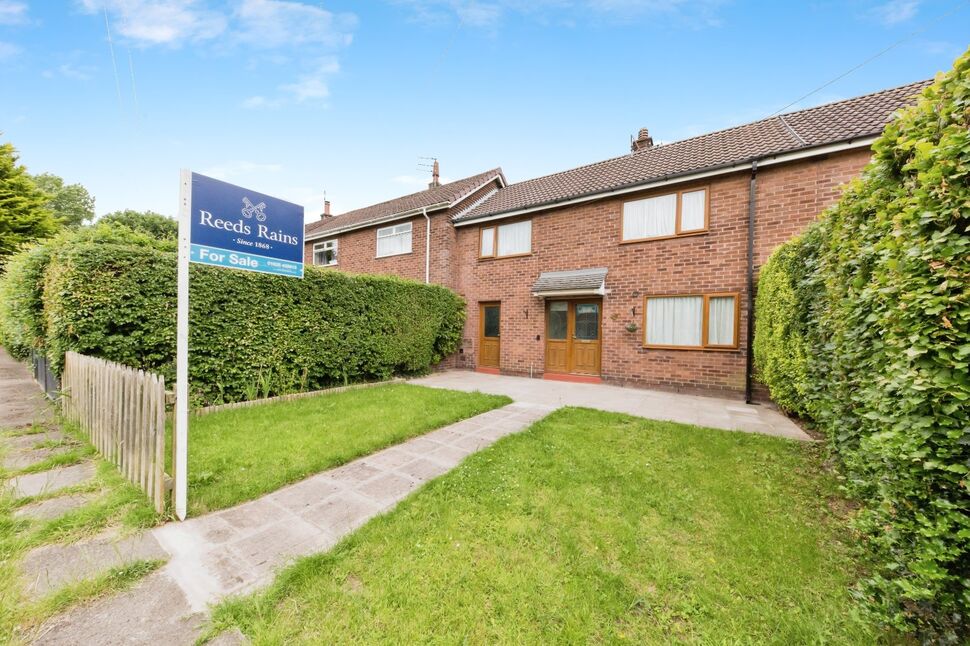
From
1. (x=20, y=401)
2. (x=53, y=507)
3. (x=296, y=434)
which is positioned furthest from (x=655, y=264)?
(x=20, y=401)

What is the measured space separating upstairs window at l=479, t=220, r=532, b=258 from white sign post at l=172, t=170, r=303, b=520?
27.5 feet

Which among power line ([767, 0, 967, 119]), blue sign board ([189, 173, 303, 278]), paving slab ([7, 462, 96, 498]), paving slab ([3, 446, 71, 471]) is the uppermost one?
power line ([767, 0, 967, 119])

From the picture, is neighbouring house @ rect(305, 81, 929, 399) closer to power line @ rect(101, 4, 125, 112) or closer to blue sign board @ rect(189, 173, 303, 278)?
blue sign board @ rect(189, 173, 303, 278)

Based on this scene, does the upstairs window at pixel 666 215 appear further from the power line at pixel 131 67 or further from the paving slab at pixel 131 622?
the power line at pixel 131 67

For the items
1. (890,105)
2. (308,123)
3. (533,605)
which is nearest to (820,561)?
(533,605)

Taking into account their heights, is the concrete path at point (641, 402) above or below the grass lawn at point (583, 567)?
below

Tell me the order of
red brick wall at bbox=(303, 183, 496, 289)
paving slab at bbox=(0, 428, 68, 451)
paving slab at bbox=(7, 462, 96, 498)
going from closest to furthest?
paving slab at bbox=(7, 462, 96, 498) → paving slab at bbox=(0, 428, 68, 451) → red brick wall at bbox=(303, 183, 496, 289)

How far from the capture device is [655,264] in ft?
29.1

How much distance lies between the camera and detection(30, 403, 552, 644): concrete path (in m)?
1.73

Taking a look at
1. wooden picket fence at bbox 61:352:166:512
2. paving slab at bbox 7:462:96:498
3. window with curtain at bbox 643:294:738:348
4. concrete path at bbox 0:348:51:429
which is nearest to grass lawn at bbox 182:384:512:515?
wooden picket fence at bbox 61:352:166:512

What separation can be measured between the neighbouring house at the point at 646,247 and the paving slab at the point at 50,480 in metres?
8.96

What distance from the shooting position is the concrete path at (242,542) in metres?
1.73

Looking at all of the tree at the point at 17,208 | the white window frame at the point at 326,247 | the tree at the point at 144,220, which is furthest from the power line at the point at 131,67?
the tree at the point at 144,220

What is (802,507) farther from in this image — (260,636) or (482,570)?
(260,636)
